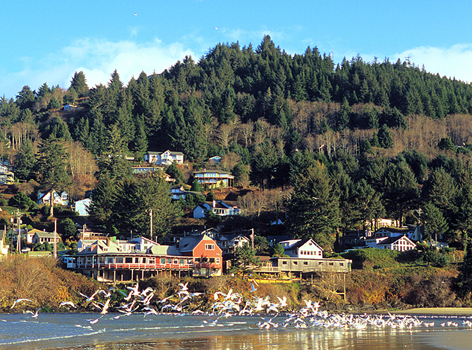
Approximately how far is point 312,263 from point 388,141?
2200 inches

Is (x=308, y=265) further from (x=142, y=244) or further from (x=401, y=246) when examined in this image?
(x=142, y=244)

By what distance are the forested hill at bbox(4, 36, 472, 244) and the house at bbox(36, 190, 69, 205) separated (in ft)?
6.01

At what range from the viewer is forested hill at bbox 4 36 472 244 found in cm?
7919

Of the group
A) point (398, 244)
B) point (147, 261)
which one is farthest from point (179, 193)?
point (398, 244)

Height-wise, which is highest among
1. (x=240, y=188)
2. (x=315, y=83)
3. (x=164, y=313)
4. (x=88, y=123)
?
(x=315, y=83)

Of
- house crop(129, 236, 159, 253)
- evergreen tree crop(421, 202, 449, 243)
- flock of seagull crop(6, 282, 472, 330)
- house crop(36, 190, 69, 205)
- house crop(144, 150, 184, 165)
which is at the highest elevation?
house crop(144, 150, 184, 165)

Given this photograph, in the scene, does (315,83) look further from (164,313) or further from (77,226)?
(164,313)

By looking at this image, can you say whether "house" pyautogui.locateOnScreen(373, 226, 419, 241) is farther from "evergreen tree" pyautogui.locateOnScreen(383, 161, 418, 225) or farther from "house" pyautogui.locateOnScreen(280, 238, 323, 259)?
"house" pyautogui.locateOnScreen(280, 238, 323, 259)

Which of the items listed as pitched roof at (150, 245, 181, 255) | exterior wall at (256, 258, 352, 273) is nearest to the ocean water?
exterior wall at (256, 258, 352, 273)

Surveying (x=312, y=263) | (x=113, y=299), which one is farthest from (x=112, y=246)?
(x=312, y=263)

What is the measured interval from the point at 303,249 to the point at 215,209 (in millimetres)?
24733

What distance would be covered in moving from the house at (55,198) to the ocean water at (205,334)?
51.4 metres

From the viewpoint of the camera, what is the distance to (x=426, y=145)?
11631 cm

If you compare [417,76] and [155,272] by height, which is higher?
[417,76]
